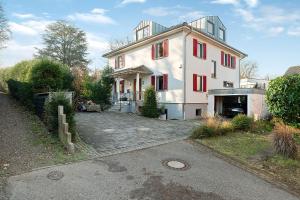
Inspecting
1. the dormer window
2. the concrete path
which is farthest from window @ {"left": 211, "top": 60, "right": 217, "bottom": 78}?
the concrete path

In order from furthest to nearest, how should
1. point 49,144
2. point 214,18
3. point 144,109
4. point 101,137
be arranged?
1. point 214,18
2. point 144,109
3. point 101,137
4. point 49,144

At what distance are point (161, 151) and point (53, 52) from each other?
37.5 m

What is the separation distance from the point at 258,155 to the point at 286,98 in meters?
5.40

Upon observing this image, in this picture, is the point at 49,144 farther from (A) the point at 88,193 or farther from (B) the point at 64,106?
(A) the point at 88,193

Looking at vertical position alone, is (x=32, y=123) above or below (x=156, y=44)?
below

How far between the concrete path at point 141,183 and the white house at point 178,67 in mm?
11728

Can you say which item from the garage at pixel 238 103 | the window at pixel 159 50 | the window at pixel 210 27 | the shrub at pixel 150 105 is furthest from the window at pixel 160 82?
the window at pixel 210 27

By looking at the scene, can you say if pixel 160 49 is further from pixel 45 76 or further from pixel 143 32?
pixel 45 76

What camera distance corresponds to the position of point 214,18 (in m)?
25.4

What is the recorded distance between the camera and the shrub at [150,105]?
731 inches

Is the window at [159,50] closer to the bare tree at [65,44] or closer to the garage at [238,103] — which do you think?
the garage at [238,103]

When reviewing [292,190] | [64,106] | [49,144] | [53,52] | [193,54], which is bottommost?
[292,190]

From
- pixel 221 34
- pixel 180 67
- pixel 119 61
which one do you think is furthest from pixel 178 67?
pixel 221 34

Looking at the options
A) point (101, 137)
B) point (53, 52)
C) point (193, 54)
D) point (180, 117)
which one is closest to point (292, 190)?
point (101, 137)
